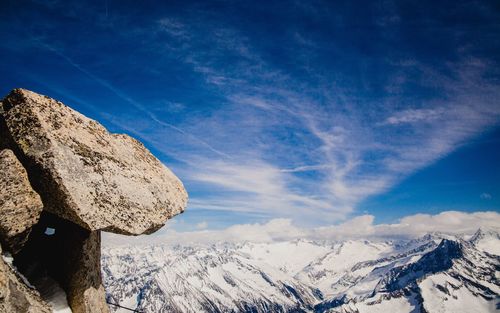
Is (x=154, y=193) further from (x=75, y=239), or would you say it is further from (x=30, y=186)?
(x=30, y=186)

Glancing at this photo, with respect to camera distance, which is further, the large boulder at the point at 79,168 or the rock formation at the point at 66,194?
the large boulder at the point at 79,168

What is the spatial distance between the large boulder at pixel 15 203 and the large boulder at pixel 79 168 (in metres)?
0.45

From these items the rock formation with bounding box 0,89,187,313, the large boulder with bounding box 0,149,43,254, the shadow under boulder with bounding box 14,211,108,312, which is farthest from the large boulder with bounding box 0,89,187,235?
the shadow under boulder with bounding box 14,211,108,312

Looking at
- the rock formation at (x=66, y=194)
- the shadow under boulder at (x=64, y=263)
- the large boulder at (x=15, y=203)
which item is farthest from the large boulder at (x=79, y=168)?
the shadow under boulder at (x=64, y=263)

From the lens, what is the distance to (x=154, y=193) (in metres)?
11.9

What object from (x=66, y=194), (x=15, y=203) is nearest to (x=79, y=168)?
(x=66, y=194)

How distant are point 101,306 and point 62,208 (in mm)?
4215

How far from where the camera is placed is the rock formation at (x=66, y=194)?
823 centimetres

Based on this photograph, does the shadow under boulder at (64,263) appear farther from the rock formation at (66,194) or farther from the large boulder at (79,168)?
the large boulder at (79,168)

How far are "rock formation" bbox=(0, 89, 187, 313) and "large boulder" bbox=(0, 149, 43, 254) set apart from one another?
19 millimetres

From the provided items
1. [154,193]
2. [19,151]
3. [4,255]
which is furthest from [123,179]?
[4,255]

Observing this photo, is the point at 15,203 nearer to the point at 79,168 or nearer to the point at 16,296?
the point at 79,168

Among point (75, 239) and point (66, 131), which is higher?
point (66, 131)

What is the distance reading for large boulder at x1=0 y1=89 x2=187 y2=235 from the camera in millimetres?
8648
